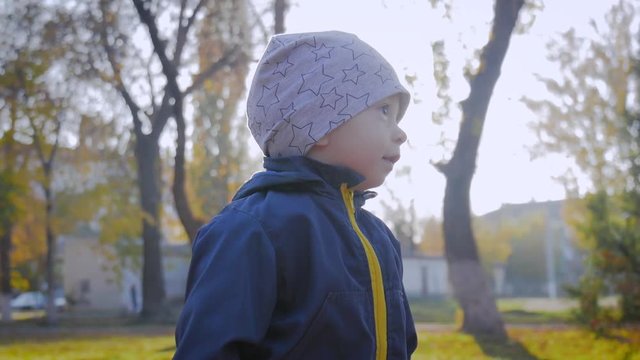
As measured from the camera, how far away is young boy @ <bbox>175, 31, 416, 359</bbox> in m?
1.66

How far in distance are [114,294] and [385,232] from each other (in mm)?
47298

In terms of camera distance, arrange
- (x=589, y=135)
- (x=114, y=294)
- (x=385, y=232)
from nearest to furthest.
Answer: (x=385, y=232)
(x=589, y=135)
(x=114, y=294)

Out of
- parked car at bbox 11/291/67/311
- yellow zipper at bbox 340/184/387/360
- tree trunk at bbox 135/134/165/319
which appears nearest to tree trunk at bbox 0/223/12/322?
tree trunk at bbox 135/134/165/319

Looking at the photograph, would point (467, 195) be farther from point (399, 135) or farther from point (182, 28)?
point (399, 135)

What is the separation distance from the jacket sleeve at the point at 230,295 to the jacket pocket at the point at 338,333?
0.32 feet

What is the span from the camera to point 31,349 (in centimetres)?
1309

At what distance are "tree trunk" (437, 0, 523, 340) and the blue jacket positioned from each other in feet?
30.3

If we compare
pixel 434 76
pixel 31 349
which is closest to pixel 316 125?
pixel 434 76

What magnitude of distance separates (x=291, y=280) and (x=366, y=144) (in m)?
0.43

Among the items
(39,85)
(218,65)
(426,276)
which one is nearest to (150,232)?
(39,85)

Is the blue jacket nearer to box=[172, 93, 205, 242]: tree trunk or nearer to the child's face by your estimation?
the child's face

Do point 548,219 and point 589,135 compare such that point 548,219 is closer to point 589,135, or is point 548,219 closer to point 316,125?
point 589,135

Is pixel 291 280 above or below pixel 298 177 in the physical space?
below

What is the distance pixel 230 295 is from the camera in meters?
1.63
